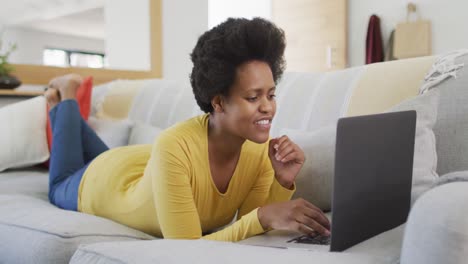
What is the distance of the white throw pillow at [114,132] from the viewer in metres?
2.14

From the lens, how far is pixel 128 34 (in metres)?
3.60

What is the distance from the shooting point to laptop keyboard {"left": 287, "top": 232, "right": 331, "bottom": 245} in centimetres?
94

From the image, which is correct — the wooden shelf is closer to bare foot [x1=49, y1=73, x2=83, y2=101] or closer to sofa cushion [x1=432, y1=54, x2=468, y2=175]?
bare foot [x1=49, y1=73, x2=83, y2=101]

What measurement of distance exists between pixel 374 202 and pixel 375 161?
0.27 feet

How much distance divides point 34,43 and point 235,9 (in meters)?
2.20

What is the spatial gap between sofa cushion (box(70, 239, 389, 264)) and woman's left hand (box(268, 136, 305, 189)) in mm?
391

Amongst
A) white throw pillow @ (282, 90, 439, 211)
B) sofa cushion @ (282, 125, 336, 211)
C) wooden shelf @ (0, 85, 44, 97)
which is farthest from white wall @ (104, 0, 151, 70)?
sofa cushion @ (282, 125, 336, 211)

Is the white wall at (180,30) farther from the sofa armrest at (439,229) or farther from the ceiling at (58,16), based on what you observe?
the sofa armrest at (439,229)

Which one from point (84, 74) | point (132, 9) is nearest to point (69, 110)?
point (84, 74)

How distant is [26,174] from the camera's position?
209 cm

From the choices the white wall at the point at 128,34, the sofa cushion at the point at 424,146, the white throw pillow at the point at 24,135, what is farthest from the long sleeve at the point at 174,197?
the white wall at the point at 128,34

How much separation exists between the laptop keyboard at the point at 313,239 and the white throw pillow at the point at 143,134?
1146 mm

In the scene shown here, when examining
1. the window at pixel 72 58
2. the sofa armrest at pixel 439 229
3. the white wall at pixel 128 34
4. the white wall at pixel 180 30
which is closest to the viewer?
the sofa armrest at pixel 439 229

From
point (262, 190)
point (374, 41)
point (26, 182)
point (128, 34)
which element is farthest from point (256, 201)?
point (374, 41)
